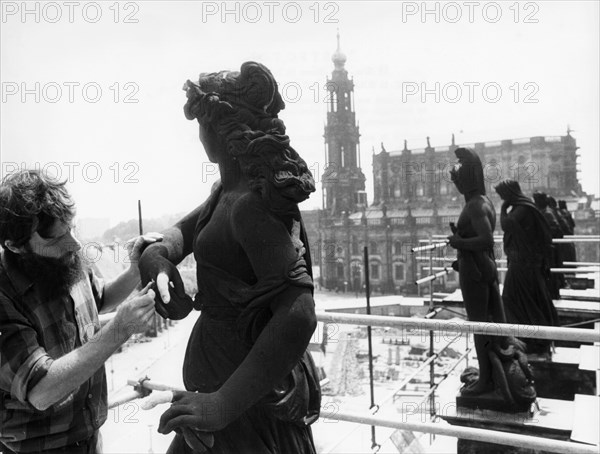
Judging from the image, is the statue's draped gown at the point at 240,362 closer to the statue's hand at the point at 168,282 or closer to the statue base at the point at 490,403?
the statue's hand at the point at 168,282

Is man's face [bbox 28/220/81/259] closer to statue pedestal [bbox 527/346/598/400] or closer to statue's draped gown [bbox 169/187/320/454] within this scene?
statue's draped gown [bbox 169/187/320/454]

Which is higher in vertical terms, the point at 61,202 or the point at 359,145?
the point at 359,145

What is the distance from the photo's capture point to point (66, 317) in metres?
1.74

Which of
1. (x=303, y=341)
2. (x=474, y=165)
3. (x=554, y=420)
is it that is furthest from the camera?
(x=474, y=165)

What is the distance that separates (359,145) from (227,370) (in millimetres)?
48887

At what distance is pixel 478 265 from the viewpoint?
15.9 feet

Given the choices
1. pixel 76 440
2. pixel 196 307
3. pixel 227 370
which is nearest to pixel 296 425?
pixel 227 370

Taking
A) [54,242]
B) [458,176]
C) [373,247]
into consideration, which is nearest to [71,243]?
[54,242]

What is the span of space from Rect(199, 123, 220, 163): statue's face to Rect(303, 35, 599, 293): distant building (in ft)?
108

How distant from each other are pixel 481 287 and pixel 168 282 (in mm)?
3903

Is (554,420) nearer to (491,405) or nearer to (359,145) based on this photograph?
(491,405)

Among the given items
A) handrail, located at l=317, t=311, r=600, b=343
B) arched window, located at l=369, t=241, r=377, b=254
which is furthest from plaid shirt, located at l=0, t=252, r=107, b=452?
arched window, located at l=369, t=241, r=377, b=254

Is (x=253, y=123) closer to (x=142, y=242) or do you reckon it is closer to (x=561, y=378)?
(x=142, y=242)

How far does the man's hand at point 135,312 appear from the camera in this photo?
152 centimetres
